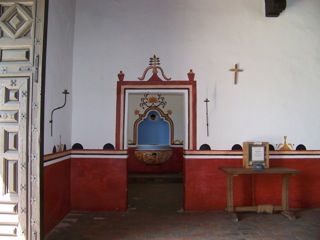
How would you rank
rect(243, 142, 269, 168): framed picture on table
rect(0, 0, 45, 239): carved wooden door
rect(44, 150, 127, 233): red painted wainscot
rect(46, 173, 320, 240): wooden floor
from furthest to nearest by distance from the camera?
1. rect(44, 150, 127, 233): red painted wainscot
2. rect(243, 142, 269, 168): framed picture on table
3. rect(46, 173, 320, 240): wooden floor
4. rect(0, 0, 45, 239): carved wooden door

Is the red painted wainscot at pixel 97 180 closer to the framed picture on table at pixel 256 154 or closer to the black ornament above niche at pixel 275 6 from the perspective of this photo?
the framed picture on table at pixel 256 154

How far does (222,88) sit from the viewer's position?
5285mm

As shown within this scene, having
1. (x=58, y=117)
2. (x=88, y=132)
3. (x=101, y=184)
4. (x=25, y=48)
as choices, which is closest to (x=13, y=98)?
(x=25, y=48)

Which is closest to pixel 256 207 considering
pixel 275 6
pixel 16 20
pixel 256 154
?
pixel 256 154

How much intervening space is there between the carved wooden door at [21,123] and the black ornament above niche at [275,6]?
11.8 feet

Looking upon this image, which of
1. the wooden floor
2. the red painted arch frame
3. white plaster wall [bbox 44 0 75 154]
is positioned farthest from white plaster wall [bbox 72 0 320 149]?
the wooden floor

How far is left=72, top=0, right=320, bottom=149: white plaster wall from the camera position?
17.3ft

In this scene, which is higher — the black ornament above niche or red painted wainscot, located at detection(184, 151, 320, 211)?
the black ornament above niche

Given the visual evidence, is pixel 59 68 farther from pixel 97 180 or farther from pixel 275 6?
pixel 275 6

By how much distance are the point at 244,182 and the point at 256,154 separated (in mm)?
562

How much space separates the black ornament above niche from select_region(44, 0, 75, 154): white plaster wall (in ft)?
10.5

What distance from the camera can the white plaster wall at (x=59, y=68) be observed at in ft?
13.8

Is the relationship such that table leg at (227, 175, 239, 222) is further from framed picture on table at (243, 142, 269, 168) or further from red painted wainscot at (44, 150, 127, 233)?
red painted wainscot at (44, 150, 127, 233)

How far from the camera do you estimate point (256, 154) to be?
16.5 feet
